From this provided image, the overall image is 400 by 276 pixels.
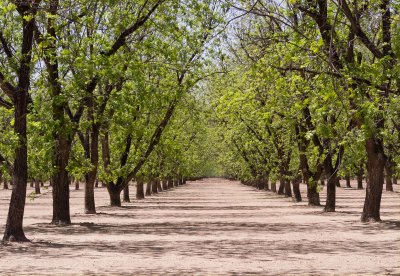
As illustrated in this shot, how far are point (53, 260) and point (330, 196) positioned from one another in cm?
1923

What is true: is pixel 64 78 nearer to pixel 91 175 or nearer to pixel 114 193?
pixel 91 175

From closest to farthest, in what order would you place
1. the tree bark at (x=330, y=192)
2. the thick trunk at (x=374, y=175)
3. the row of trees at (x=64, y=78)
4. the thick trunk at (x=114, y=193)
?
the row of trees at (x=64, y=78) < the thick trunk at (x=374, y=175) < the tree bark at (x=330, y=192) < the thick trunk at (x=114, y=193)

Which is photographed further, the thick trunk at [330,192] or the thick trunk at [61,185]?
the thick trunk at [330,192]

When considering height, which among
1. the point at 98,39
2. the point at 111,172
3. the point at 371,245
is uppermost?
the point at 98,39

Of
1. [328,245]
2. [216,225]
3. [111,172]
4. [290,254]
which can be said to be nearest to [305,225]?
[216,225]

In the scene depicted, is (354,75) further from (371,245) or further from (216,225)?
(216,225)

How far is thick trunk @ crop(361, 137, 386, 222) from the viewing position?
23312mm

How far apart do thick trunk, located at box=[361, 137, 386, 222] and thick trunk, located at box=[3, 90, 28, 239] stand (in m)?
12.3

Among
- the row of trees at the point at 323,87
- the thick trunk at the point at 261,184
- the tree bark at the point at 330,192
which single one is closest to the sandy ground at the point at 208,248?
the row of trees at the point at 323,87

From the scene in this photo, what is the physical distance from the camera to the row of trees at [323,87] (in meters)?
12.1

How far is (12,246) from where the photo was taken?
1611 centimetres

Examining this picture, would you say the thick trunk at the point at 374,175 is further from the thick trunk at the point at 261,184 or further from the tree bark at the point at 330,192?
the thick trunk at the point at 261,184

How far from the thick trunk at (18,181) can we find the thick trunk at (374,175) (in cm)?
1233

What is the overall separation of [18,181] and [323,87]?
8059 mm
